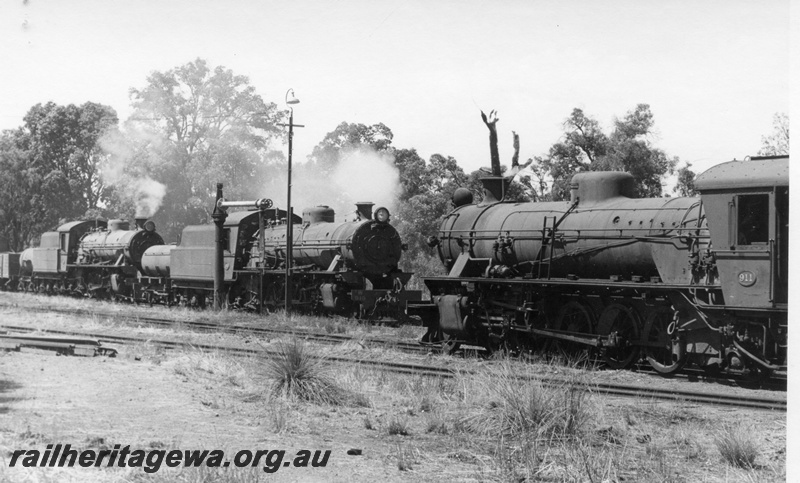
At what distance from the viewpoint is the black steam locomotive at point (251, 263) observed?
75.3 feet

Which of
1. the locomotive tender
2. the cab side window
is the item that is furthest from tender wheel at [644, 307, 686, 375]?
the cab side window

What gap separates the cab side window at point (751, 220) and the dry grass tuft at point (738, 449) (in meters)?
3.68

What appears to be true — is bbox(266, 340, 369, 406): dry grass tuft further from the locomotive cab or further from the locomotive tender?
the locomotive cab

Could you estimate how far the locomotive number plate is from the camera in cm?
1045

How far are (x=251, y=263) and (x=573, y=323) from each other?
14.8 metres

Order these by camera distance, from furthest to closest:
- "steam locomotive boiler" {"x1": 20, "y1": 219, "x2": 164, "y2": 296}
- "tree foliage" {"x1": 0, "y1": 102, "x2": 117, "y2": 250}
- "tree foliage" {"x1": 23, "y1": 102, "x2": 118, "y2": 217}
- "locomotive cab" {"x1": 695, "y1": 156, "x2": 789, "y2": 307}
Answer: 1. "steam locomotive boiler" {"x1": 20, "y1": 219, "x2": 164, "y2": 296}
2. "tree foliage" {"x1": 0, "y1": 102, "x2": 117, "y2": 250}
3. "tree foliage" {"x1": 23, "y1": 102, "x2": 118, "y2": 217}
4. "locomotive cab" {"x1": 695, "y1": 156, "x2": 789, "y2": 307}

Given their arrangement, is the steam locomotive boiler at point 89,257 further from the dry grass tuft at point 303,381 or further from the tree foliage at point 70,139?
the dry grass tuft at point 303,381

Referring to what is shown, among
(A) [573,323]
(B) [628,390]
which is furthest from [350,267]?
(B) [628,390]

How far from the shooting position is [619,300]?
42.1ft

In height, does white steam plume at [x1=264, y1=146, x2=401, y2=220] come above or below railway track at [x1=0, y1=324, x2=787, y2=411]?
above

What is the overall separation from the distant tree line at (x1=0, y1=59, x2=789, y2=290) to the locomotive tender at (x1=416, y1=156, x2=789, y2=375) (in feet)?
31.0

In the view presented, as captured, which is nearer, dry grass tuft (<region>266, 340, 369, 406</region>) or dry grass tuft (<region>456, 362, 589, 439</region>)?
dry grass tuft (<region>456, 362, 589, 439</region>)

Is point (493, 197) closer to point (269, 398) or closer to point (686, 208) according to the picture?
point (686, 208)

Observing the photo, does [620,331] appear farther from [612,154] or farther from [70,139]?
[70,139]
